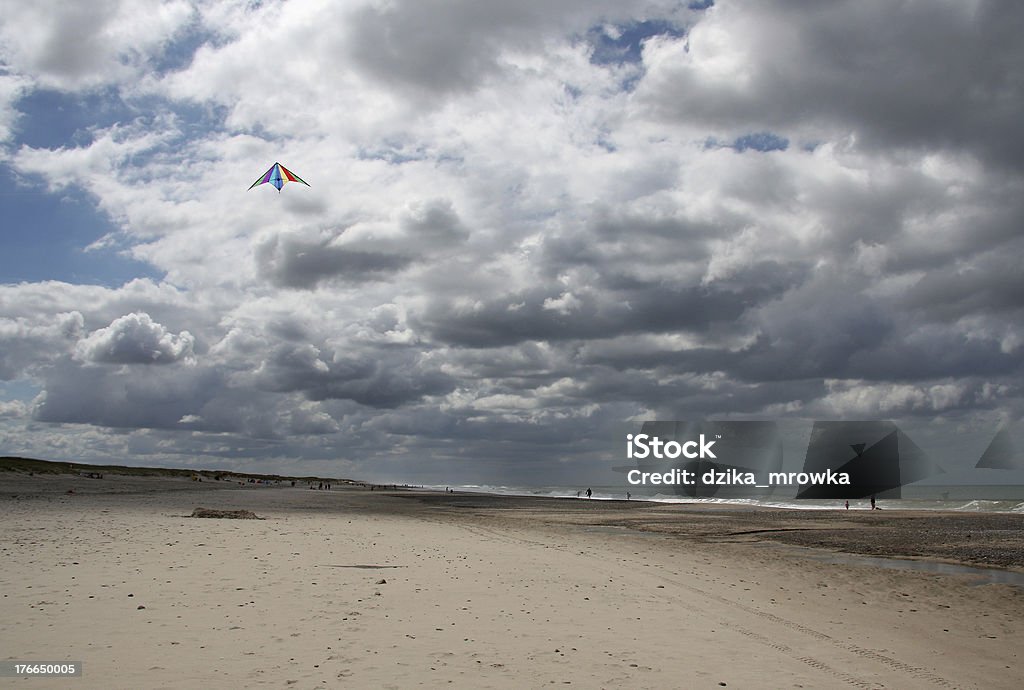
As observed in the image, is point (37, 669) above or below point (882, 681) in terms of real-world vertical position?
above

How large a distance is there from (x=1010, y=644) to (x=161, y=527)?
25586 millimetres

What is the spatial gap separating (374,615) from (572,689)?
190 inches

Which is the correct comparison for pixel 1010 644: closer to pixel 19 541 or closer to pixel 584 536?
pixel 584 536

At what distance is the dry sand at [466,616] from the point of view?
386 inches

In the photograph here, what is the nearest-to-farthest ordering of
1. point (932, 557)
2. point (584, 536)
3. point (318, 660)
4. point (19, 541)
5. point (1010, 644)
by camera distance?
1. point (318, 660)
2. point (1010, 644)
3. point (19, 541)
4. point (932, 557)
5. point (584, 536)

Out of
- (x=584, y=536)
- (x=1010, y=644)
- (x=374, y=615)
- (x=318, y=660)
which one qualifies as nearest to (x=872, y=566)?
(x=1010, y=644)

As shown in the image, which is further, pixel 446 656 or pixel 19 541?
pixel 19 541

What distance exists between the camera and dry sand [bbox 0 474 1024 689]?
9812 mm

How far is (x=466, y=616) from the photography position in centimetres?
1315

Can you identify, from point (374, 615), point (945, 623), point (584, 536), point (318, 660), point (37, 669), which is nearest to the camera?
point (37, 669)

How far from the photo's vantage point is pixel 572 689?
9242mm

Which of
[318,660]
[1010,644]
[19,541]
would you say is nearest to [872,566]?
[1010,644]

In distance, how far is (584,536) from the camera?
33.4m

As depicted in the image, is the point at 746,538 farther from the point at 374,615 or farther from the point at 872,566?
the point at 374,615
